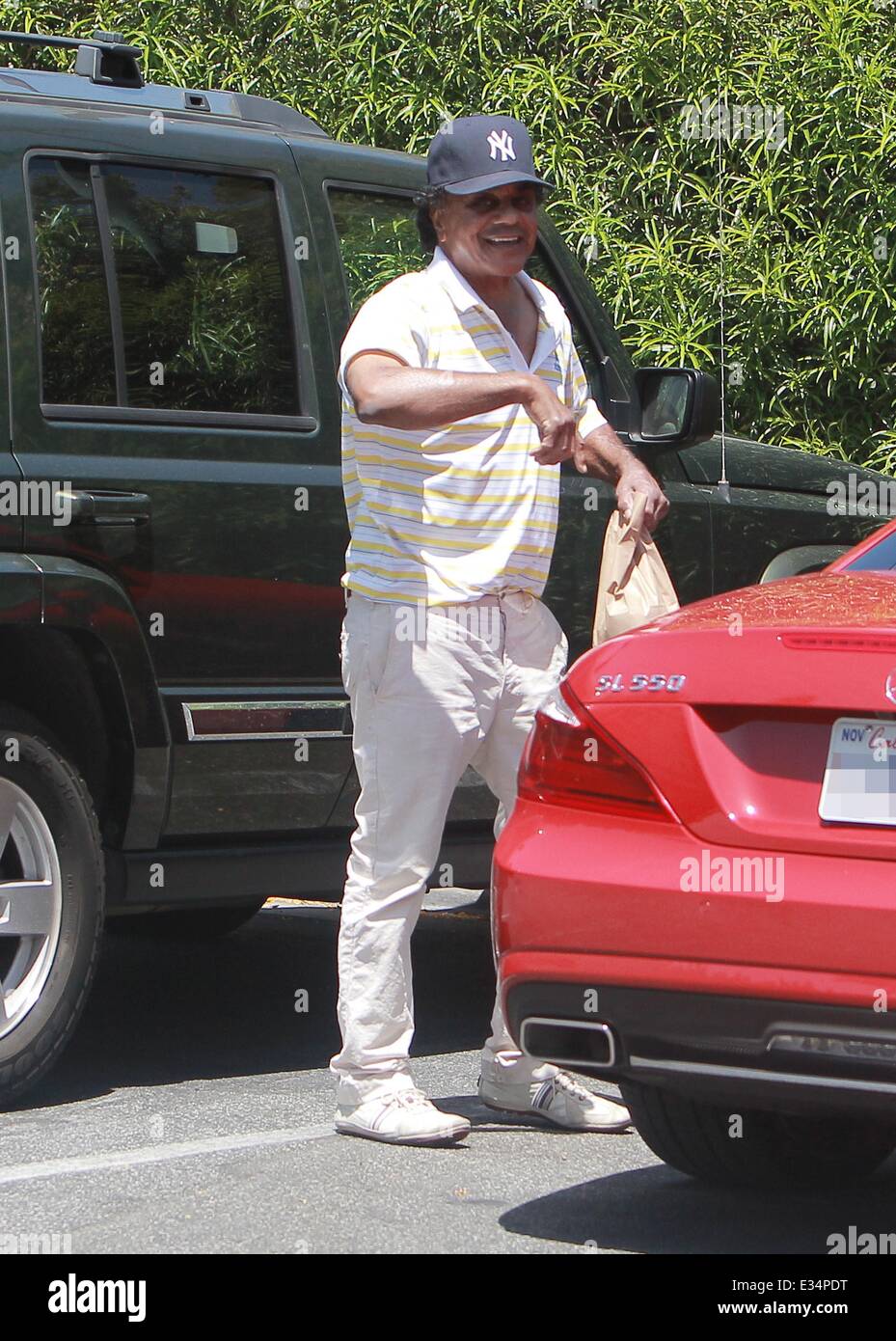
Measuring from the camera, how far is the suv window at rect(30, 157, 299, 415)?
17.2 feet

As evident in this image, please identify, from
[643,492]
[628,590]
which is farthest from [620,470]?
[628,590]

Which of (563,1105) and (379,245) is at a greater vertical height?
(379,245)

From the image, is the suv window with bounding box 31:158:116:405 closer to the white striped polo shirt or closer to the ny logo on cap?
the white striped polo shirt

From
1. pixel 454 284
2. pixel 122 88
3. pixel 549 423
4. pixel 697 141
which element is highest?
pixel 697 141

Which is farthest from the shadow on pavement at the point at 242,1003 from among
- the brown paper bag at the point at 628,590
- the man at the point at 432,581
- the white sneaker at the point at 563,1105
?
the brown paper bag at the point at 628,590

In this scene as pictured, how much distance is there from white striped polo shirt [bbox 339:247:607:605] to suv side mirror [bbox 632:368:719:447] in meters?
1.05

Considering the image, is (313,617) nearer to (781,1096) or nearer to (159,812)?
(159,812)

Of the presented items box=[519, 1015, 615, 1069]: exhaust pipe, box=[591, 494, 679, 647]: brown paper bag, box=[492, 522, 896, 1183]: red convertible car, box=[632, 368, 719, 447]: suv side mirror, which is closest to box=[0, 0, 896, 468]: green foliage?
box=[632, 368, 719, 447]: suv side mirror

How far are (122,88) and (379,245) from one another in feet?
2.41

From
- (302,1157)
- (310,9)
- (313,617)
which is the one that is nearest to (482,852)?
(313,617)

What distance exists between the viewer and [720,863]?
3.70 m

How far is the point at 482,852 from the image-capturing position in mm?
5758

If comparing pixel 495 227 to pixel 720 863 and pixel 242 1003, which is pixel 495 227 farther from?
pixel 242 1003

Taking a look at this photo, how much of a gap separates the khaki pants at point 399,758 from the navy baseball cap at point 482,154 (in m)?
0.85
